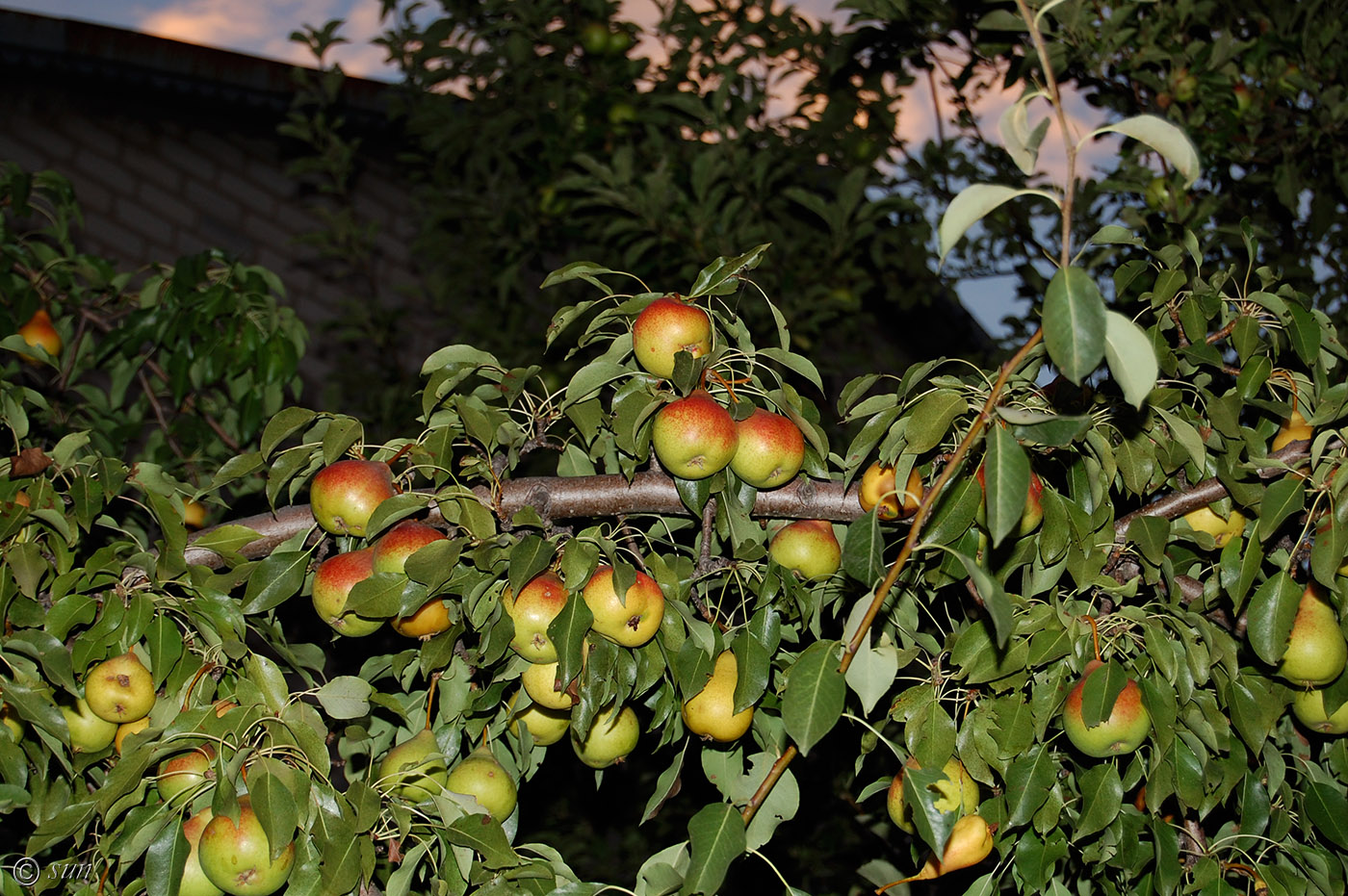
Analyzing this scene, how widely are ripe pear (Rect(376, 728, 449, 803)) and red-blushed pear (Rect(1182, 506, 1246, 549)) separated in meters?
1.03

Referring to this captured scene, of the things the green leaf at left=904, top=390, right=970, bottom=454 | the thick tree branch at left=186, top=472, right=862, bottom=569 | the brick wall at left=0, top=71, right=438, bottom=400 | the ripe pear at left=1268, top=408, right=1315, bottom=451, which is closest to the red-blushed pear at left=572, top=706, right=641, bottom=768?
the thick tree branch at left=186, top=472, right=862, bottom=569

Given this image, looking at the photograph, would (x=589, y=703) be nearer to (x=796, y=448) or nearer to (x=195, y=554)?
(x=796, y=448)

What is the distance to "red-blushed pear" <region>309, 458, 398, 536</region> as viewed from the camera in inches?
50.8

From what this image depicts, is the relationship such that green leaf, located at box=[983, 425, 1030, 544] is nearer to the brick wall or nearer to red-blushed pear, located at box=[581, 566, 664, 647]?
red-blushed pear, located at box=[581, 566, 664, 647]

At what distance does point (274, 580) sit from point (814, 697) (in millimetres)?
694

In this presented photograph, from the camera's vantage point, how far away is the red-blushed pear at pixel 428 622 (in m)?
1.29

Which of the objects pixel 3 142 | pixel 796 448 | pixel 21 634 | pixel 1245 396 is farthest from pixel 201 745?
pixel 3 142

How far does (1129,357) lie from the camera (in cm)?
90

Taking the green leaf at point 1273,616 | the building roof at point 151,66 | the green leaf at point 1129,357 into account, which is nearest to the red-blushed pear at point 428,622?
the green leaf at point 1129,357

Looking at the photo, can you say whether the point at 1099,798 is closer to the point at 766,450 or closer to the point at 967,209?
the point at 766,450

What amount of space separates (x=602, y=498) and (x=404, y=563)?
0.90 ft

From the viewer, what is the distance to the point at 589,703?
1.17 metres

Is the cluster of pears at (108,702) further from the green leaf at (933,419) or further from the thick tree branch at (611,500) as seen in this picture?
the green leaf at (933,419)

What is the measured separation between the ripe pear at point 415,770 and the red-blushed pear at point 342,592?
0.16 m
